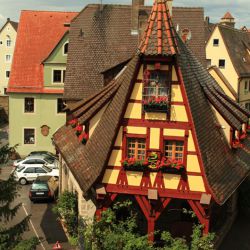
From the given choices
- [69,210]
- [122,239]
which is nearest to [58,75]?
[69,210]

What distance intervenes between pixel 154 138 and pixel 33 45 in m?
27.1

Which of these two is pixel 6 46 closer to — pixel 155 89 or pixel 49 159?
pixel 49 159

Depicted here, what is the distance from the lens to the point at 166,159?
16.9 meters

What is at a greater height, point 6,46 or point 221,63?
point 6,46

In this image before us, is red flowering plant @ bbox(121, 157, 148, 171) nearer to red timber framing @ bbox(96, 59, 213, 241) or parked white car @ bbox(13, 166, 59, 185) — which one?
red timber framing @ bbox(96, 59, 213, 241)

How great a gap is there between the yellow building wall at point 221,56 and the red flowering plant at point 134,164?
30.9 meters

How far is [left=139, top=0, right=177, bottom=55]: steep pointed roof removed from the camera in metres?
16.5

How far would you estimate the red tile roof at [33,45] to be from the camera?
130ft

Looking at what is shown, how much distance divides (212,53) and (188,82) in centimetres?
3146

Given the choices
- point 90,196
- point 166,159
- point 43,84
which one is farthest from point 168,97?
point 43,84

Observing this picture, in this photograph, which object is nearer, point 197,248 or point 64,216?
point 197,248

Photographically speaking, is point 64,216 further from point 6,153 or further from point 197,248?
point 197,248

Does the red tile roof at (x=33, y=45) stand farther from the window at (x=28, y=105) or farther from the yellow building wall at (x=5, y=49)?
the yellow building wall at (x=5, y=49)

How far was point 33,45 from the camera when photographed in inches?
1628
